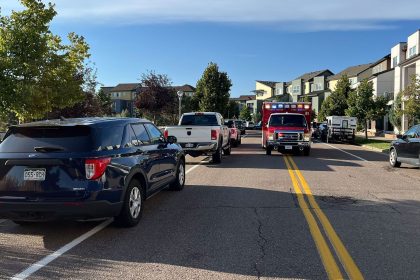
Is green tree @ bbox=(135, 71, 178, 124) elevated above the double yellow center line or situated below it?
above

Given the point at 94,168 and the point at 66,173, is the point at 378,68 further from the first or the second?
the point at 66,173

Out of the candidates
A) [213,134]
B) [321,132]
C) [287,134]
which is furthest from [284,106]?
[321,132]

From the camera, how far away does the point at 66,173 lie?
6129 millimetres

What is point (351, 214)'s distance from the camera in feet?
26.4

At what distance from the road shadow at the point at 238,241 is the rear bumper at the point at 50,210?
0.39 meters

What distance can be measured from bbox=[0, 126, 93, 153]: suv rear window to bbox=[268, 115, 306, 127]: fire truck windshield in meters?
15.9

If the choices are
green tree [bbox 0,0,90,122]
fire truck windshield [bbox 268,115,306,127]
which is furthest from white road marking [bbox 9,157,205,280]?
fire truck windshield [bbox 268,115,306,127]

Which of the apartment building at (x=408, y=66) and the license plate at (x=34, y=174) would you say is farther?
the apartment building at (x=408, y=66)

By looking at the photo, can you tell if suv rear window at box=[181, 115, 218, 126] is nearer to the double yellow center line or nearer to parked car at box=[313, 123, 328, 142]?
the double yellow center line

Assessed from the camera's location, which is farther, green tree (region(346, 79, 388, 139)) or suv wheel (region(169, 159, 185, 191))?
green tree (region(346, 79, 388, 139))

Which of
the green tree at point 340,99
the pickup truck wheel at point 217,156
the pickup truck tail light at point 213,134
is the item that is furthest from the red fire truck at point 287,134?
the green tree at point 340,99

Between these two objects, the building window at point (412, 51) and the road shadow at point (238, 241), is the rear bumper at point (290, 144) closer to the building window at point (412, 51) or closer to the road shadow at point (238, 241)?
the road shadow at point (238, 241)

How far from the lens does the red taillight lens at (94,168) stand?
243 inches

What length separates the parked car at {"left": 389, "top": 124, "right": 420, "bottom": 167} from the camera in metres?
15.1
